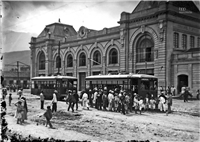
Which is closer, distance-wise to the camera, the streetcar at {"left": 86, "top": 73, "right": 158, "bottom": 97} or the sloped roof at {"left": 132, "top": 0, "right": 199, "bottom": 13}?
the streetcar at {"left": 86, "top": 73, "right": 158, "bottom": 97}

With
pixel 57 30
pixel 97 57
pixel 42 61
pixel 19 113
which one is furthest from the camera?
pixel 42 61

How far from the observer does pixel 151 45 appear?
3219 centimetres

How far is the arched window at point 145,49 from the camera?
32.3 metres

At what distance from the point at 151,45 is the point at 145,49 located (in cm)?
117

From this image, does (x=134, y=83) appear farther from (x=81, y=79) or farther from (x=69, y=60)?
(x=69, y=60)

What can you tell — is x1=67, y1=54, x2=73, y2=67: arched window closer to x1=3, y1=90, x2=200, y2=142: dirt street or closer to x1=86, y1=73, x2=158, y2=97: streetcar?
x1=86, y1=73, x2=158, y2=97: streetcar

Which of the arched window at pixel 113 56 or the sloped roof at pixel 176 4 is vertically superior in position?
the sloped roof at pixel 176 4

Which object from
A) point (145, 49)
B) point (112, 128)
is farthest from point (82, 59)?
point (112, 128)

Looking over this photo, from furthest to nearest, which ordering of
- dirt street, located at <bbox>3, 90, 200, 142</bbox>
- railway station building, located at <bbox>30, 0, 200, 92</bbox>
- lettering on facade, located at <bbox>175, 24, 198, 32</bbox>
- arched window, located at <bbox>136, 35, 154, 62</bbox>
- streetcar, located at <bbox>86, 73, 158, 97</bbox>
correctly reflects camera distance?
arched window, located at <bbox>136, 35, 154, 62</bbox>
lettering on facade, located at <bbox>175, 24, 198, 32</bbox>
railway station building, located at <bbox>30, 0, 200, 92</bbox>
streetcar, located at <bbox>86, 73, 158, 97</bbox>
dirt street, located at <bbox>3, 90, 200, 142</bbox>

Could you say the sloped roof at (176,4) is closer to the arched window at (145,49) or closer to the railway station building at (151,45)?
the railway station building at (151,45)

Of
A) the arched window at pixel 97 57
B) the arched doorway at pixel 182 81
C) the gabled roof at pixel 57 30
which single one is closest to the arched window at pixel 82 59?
the arched window at pixel 97 57

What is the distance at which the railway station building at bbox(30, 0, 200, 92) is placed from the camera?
28922 mm

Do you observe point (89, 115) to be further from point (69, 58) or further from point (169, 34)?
point (69, 58)

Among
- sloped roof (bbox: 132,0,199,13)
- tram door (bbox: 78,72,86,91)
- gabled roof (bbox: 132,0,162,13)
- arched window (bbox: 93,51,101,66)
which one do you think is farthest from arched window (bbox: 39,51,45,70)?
sloped roof (bbox: 132,0,199,13)
